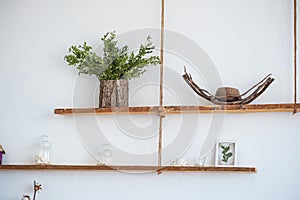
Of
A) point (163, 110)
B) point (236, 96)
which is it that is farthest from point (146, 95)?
point (236, 96)

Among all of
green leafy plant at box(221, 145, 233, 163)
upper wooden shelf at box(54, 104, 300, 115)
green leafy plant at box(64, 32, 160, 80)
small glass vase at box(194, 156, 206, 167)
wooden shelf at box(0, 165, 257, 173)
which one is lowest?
wooden shelf at box(0, 165, 257, 173)

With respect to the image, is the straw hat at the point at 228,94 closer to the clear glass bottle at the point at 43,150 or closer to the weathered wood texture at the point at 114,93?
the weathered wood texture at the point at 114,93

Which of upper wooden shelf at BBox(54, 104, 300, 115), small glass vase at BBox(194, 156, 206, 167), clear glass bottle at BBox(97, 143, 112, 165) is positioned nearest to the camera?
upper wooden shelf at BBox(54, 104, 300, 115)

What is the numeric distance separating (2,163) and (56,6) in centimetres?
91

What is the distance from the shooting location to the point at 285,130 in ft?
8.66

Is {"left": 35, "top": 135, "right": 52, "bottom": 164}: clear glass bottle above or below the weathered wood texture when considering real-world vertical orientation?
below

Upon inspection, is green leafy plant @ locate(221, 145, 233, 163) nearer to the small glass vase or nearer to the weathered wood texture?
the small glass vase

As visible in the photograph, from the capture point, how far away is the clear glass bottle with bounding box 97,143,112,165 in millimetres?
2807

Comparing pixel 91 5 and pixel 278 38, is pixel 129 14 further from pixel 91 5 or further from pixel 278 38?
pixel 278 38

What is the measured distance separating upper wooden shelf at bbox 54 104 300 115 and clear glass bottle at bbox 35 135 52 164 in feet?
0.56

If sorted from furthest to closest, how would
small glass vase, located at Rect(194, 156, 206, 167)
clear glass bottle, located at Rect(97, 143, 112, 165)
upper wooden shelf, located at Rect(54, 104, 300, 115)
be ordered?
clear glass bottle, located at Rect(97, 143, 112, 165) < small glass vase, located at Rect(194, 156, 206, 167) < upper wooden shelf, located at Rect(54, 104, 300, 115)

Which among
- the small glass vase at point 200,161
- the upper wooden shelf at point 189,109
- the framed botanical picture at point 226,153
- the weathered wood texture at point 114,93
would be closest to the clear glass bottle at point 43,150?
the upper wooden shelf at point 189,109

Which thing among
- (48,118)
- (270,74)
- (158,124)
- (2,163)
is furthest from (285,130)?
(2,163)

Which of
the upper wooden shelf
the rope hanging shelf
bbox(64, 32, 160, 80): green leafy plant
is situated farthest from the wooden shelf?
bbox(64, 32, 160, 80): green leafy plant
